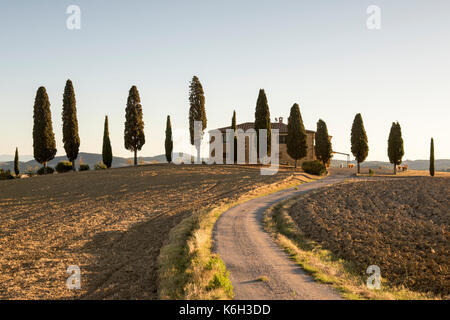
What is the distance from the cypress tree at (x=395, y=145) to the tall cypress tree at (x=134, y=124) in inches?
1698

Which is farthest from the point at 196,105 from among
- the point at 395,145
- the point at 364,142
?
the point at 395,145

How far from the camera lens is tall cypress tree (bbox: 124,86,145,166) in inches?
2222

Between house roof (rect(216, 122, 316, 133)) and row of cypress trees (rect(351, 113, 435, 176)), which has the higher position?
house roof (rect(216, 122, 316, 133))

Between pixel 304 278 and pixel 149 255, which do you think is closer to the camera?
pixel 304 278

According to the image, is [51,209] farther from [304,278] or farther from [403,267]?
[403,267]

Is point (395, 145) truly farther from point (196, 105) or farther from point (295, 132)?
point (196, 105)

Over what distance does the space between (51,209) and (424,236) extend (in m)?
25.8

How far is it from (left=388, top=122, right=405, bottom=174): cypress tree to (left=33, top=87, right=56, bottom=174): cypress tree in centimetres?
5628
